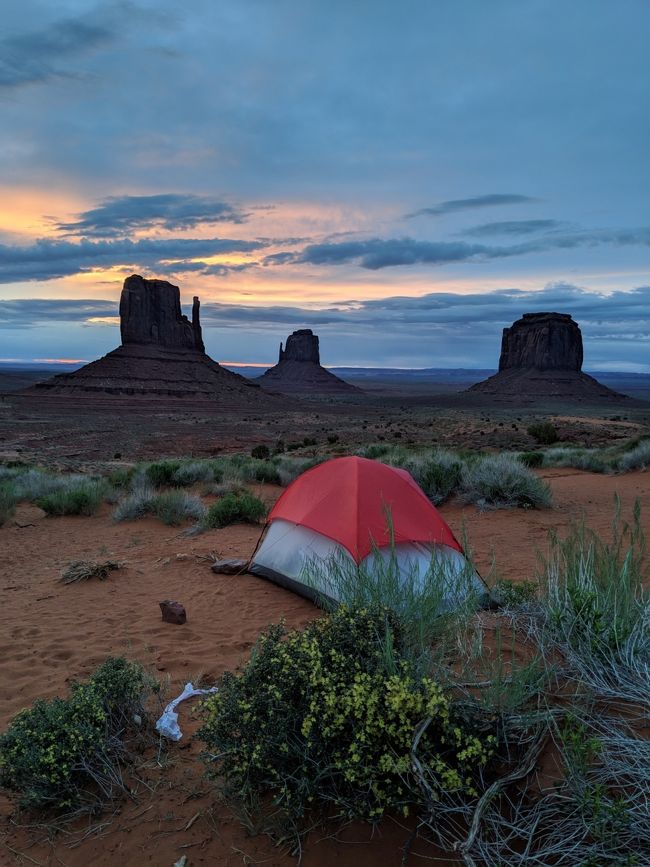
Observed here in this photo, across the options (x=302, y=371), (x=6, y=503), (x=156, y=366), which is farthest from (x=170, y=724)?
(x=302, y=371)

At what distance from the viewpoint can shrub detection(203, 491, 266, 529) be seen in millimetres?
10812

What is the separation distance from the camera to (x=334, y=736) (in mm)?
2799

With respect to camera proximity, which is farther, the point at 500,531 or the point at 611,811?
the point at 500,531

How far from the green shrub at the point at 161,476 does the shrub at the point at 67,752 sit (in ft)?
38.8

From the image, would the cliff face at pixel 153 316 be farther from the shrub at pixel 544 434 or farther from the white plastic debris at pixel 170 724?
the white plastic debris at pixel 170 724

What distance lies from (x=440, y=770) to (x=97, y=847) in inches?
75.3

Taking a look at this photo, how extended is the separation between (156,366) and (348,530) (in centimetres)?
9026

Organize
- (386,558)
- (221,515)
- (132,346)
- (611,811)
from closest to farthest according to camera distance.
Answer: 1. (611,811)
2. (386,558)
3. (221,515)
4. (132,346)

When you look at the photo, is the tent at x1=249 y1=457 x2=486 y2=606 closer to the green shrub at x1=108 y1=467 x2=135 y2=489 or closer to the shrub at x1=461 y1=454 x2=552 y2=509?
the shrub at x1=461 y1=454 x2=552 y2=509

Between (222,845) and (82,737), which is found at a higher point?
(82,737)

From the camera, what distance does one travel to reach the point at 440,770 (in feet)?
8.46

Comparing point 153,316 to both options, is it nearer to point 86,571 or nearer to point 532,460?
point 532,460

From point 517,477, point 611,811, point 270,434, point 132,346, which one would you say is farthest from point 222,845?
point 132,346

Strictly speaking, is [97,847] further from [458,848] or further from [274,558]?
[274,558]
